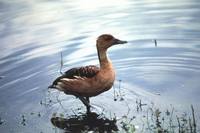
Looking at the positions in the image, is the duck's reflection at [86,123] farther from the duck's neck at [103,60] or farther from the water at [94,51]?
the duck's neck at [103,60]

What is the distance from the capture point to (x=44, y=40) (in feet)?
46.1

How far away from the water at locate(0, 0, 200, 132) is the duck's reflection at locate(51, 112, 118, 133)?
214 millimetres

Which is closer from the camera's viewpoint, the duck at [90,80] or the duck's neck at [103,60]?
the duck at [90,80]

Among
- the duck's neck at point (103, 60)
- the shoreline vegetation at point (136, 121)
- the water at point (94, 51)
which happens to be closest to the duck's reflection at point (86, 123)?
the shoreline vegetation at point (136, 121)

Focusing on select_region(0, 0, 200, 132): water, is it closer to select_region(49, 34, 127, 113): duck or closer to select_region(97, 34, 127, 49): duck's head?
select_region(49, 34, 127, 113): duck

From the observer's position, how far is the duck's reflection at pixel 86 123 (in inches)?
357

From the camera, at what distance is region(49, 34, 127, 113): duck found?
372 inches

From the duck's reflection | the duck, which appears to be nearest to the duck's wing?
the duck

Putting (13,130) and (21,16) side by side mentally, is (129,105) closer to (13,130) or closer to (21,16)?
(13,130)

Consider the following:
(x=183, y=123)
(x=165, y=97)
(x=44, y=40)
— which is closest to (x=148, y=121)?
(x=183, y=123)

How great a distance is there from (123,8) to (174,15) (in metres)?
1.96

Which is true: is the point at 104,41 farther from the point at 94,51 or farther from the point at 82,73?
the point at 94,51

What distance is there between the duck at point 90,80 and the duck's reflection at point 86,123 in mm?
268

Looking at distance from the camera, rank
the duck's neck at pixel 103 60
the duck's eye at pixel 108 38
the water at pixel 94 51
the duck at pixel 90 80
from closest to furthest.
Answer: the duck at pixel 90 80 → the duck's neck at pixel 103 60 → the duck's eye at pixel 108 38 → the water at pixel 94 51
